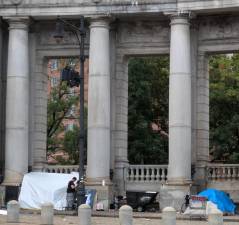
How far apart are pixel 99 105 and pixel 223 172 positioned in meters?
7.43

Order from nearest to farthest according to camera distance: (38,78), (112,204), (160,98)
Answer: (112,204) < (38,78) < (160,98)

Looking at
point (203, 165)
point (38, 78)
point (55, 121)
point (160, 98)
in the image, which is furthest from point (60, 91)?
point (203, 165)

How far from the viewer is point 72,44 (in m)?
46.0

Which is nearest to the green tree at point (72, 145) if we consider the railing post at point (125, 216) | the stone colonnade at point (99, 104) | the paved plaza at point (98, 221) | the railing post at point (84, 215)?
the stone colonnade at point (99, 104)

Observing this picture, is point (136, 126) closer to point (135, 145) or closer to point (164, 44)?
point (135, 145)

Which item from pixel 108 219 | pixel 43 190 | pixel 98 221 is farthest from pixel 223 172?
pixel 98 221

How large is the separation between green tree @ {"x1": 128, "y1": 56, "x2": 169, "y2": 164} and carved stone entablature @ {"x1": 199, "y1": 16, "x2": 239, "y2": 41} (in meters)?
17.1

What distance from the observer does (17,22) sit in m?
43.9

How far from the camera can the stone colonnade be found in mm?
41750

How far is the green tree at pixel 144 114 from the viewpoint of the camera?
61.3 meters

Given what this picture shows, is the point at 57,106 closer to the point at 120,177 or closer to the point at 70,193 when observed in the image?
the point at 120,177

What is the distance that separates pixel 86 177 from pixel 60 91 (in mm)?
25830

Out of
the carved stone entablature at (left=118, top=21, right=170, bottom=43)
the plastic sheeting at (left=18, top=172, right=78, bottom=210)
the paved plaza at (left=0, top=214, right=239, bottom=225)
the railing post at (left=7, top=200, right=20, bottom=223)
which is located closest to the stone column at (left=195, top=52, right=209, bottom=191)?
the carved stone entablature at (left=118, top=21, right=170, bottom=43)

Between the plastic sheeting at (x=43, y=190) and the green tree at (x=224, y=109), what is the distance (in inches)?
850
